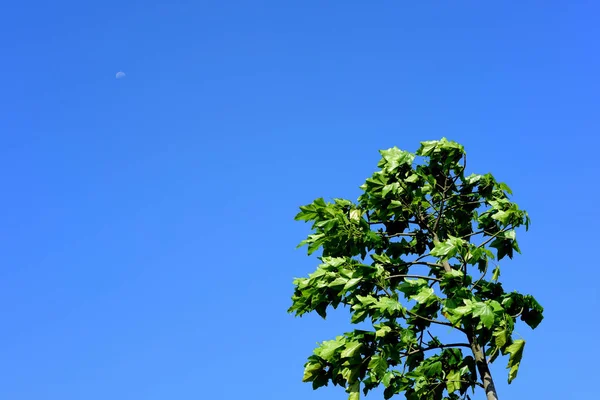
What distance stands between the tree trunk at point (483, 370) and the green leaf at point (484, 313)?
124 centimetres

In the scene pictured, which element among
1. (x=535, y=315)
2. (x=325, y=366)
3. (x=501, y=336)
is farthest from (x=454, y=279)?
(x=325, y=366)

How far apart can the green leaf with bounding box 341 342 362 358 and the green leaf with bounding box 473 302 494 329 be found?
2.14 meters

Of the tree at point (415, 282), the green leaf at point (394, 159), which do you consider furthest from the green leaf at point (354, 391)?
the green leaf at point (394, 159)

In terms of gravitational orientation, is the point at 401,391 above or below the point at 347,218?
below

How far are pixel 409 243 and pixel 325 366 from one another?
4.02 meters

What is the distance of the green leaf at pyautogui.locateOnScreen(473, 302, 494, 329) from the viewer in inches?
424

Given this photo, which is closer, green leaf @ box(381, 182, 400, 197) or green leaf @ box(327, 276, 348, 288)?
green leaf @ box(327, 276, 348, 288)

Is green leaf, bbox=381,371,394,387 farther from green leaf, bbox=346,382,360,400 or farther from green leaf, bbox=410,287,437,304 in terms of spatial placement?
green leaf, bbox=410,287,437,304

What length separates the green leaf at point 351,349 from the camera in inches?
448

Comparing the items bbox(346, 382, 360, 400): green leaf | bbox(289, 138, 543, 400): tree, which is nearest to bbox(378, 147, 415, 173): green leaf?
bbox(289, 138, 543, 400): tree

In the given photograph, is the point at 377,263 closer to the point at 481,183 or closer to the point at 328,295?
the point at 328,295

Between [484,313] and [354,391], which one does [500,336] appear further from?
[354,391]

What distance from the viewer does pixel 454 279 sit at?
38.0 ft

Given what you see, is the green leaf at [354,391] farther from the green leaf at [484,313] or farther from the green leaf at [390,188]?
the green leaf at [390,188]
